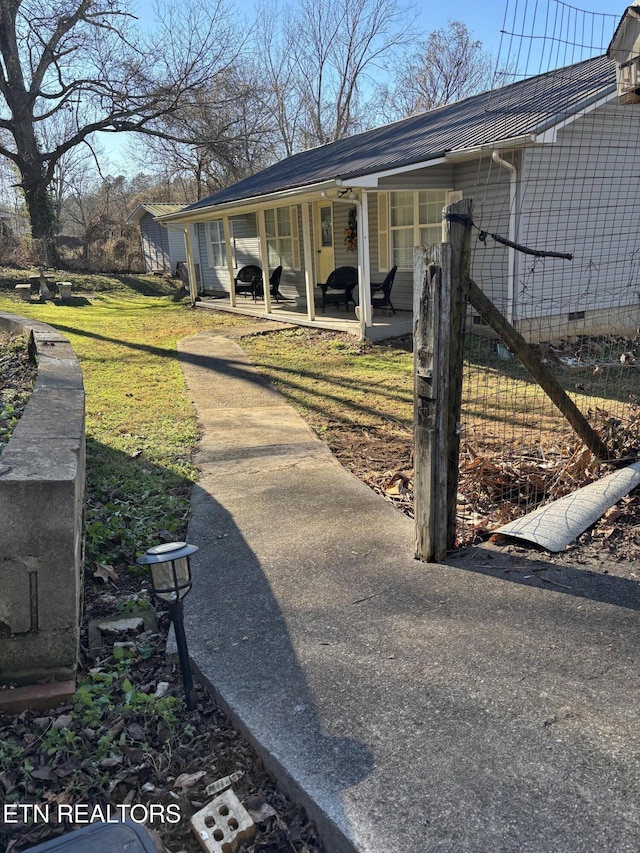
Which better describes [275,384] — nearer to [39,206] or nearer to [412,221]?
[412,221]

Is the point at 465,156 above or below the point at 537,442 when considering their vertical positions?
above

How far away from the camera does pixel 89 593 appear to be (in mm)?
3299

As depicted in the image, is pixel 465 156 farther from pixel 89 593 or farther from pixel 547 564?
pixel 89 593

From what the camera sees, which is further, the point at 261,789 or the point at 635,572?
the point at 635,572

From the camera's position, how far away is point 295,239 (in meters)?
17.0

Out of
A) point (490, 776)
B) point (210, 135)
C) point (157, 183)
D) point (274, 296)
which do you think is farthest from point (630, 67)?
point (157, 183)

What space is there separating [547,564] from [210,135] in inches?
1099

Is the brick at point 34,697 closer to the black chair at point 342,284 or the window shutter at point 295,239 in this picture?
the black chair at point 342,284

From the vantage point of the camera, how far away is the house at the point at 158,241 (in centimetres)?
2792

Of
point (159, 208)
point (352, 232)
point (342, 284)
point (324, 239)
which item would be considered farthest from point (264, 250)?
point (159, 208)

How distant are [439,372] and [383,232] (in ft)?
35.7

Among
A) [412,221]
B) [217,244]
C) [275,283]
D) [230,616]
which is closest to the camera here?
[230,616]

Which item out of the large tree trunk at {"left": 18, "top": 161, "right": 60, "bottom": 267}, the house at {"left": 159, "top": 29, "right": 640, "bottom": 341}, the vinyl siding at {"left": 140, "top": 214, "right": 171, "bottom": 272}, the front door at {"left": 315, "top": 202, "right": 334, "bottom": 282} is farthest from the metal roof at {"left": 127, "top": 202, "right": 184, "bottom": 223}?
the house at {"left": 159, "top": 29, "right": 640, "bottom": 341}

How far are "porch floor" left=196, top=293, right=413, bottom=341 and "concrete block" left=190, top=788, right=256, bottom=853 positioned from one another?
984 cm
